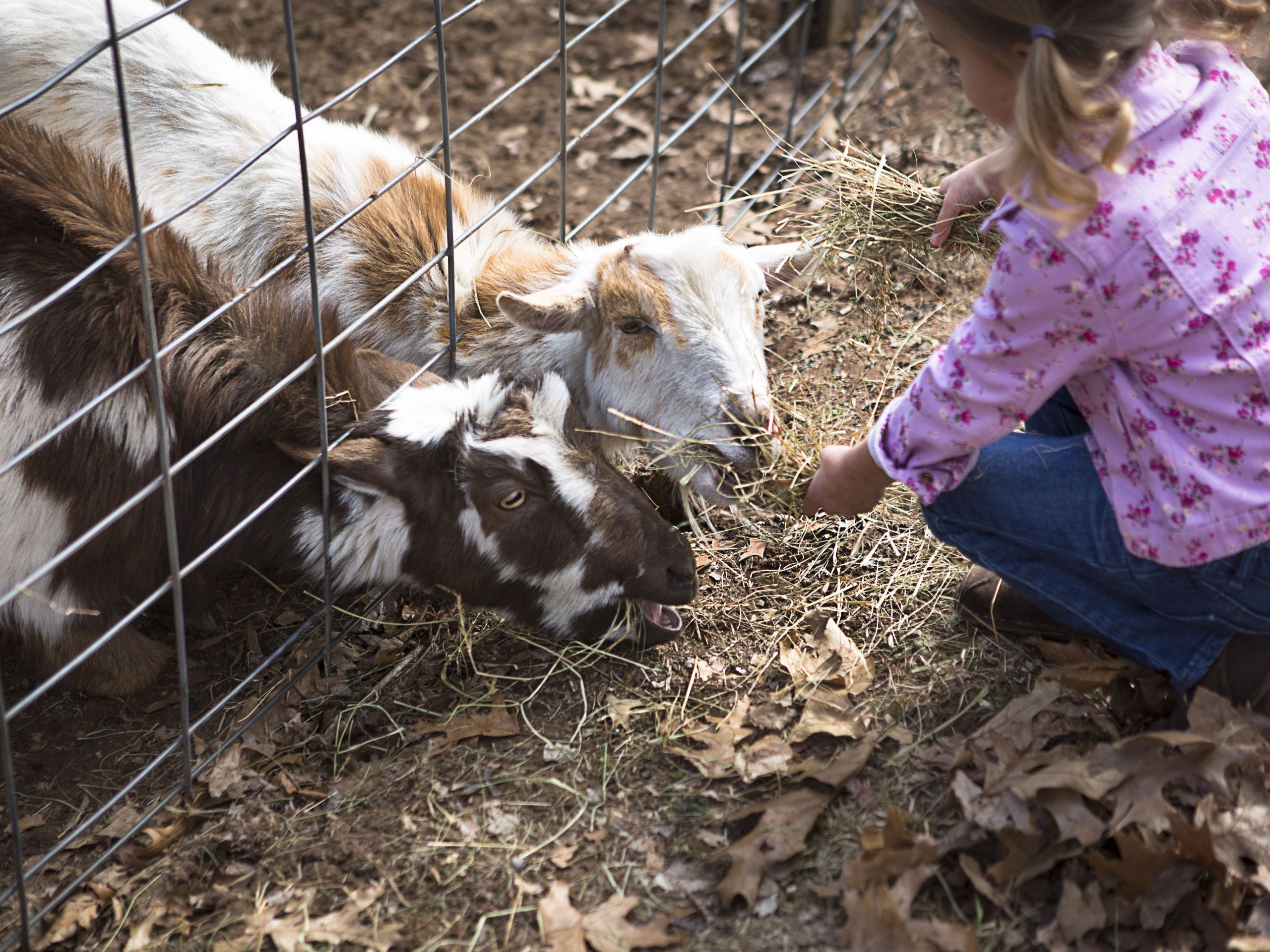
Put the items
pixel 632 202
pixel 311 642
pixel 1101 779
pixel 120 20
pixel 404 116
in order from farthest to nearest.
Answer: pixel 404 116 → pixel 632 202 → pixel 120 20 → pixel 311 642 → pixel 1101 779

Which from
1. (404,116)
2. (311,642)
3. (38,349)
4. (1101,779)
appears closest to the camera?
(1101,779)

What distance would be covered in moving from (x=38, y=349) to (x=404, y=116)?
4183 millimetres

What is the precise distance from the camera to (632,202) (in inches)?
243

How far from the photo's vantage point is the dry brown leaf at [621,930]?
9.09 ft

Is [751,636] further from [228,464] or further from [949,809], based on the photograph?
[228,464]

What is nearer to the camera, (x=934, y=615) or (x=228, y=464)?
(x=228, y=464)

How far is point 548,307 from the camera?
13.1ft

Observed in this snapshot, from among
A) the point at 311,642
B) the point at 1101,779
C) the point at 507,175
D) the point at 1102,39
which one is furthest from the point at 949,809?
the point at 507,175

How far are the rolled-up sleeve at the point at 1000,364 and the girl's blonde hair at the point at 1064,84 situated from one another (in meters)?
0.14

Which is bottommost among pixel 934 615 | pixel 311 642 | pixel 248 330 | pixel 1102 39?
pixel 311 642

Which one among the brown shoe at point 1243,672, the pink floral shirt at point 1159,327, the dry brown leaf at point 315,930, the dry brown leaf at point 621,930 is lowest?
the dry brown leaf at point 315,930

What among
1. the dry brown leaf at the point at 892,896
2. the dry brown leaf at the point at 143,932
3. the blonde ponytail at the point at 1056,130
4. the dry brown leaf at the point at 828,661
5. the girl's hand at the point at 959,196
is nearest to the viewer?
the blonde ponytail at the point at 1056,130

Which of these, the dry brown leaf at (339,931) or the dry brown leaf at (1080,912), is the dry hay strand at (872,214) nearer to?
the dry brown leaf at (1080,912)

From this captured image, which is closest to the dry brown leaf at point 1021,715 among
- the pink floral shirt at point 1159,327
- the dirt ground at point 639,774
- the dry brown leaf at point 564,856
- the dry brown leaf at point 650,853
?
the dirt ground at point 639,774
